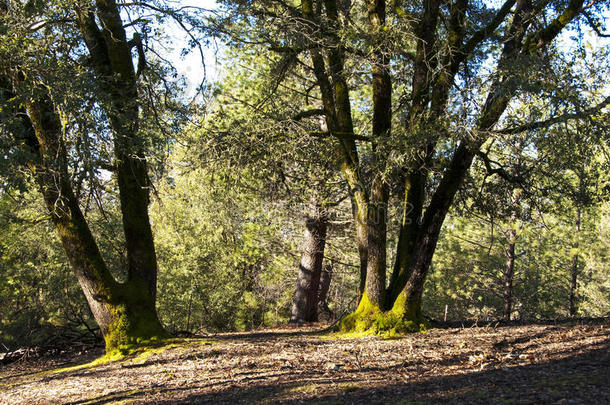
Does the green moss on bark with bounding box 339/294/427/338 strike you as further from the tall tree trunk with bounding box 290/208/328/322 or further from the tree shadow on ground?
the tall tree trunk with bounding box 290/208/328/322

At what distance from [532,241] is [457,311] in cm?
1236

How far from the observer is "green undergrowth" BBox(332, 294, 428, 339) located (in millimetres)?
7396

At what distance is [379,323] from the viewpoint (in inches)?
293

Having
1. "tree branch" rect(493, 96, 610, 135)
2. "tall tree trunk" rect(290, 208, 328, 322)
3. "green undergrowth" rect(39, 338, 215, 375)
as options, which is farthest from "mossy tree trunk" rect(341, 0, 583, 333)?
"tall tree trunk" rect(290, 208, 328, 322)

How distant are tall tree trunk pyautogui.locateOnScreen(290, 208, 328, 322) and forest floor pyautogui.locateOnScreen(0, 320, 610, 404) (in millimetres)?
4497

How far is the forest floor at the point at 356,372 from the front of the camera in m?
3.96

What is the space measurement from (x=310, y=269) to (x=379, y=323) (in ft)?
16.2

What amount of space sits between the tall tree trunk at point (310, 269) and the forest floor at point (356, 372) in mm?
4497

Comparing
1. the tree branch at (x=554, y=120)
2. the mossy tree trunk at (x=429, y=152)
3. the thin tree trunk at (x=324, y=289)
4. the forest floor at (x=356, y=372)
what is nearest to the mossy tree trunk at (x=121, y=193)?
the forest floor at (x=356, y=372)

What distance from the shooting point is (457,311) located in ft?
99.7

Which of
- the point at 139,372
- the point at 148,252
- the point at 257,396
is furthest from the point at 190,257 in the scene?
the point at 257,396

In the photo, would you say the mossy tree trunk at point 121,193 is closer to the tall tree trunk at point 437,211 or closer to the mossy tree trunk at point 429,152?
the mossy tree trunk at point 429,152

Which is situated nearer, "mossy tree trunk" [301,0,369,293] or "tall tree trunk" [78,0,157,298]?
"tall tree trunk" [78,0,157,298]

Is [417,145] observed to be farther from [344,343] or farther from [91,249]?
[91,249]
